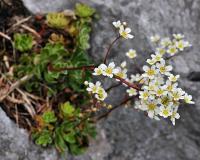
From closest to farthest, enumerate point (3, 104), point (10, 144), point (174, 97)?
point (174, 97) → point (10, 144) → point (3, 104)

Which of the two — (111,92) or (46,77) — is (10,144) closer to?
(46,77)

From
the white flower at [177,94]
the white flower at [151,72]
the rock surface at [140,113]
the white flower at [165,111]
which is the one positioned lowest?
the rock surface at [140,113]

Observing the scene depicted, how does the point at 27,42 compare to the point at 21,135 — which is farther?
the point at 27,42

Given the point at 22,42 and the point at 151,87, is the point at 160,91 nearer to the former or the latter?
the point at 151,87

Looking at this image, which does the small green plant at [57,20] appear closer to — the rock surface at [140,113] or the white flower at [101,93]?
the rock surface at [140,113]

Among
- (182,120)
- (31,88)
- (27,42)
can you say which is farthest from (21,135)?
(182,120)

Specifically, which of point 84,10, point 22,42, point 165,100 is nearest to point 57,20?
point 84,10

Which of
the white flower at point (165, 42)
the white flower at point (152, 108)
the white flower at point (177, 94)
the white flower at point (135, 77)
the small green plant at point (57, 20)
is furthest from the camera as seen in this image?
the small green plant at point (57, 20)

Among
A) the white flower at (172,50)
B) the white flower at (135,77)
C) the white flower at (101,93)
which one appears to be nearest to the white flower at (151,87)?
the white flower at (101,93)
